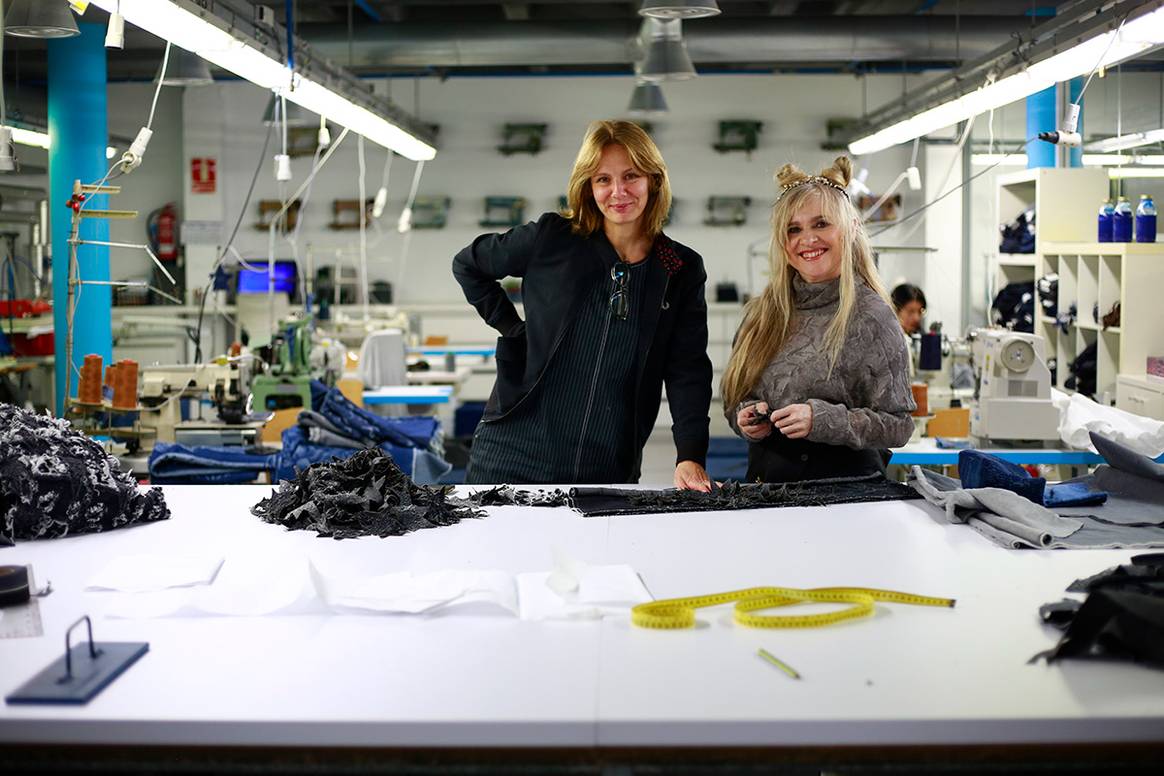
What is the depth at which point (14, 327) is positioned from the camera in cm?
836

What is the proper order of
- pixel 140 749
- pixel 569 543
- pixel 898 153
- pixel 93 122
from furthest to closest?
pixel 898 153 → pixel 93 122 → pixel 569 543 → pixel 140 749

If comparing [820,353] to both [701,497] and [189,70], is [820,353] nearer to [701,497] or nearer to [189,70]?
[701,497]

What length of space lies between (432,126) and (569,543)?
32.6ft

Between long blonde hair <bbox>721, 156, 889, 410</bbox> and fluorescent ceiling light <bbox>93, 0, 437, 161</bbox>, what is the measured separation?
1752 millimetres

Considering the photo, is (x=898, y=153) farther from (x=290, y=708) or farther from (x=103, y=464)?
(x=290, y=708)

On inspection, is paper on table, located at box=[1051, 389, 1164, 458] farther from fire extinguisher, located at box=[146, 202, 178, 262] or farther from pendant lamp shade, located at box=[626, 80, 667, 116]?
fire extinguisher, located at box=[146, 202, 178, 262]

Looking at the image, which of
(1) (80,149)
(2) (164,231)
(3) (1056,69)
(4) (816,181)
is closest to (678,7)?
(3) (1056,69)

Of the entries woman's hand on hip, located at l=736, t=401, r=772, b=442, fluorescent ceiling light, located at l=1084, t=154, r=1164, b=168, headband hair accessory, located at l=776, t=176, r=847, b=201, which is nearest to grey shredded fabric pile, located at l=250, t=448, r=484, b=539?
woman's hand on hip, located at l=736, t=401, r=772, b=442

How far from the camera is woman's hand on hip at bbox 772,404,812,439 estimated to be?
2641 mm

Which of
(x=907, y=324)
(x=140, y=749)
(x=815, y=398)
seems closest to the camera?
(x=140, y=749)

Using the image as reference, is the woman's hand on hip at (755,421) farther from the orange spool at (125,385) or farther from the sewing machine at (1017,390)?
the orange spool at (125,385)

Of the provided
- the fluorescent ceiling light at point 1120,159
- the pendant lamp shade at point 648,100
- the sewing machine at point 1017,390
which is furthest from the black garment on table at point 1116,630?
the pendant lamp shade at point 648,100

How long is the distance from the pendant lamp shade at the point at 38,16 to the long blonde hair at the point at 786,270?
2.89 m

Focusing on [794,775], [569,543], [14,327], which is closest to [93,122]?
[14,327]
